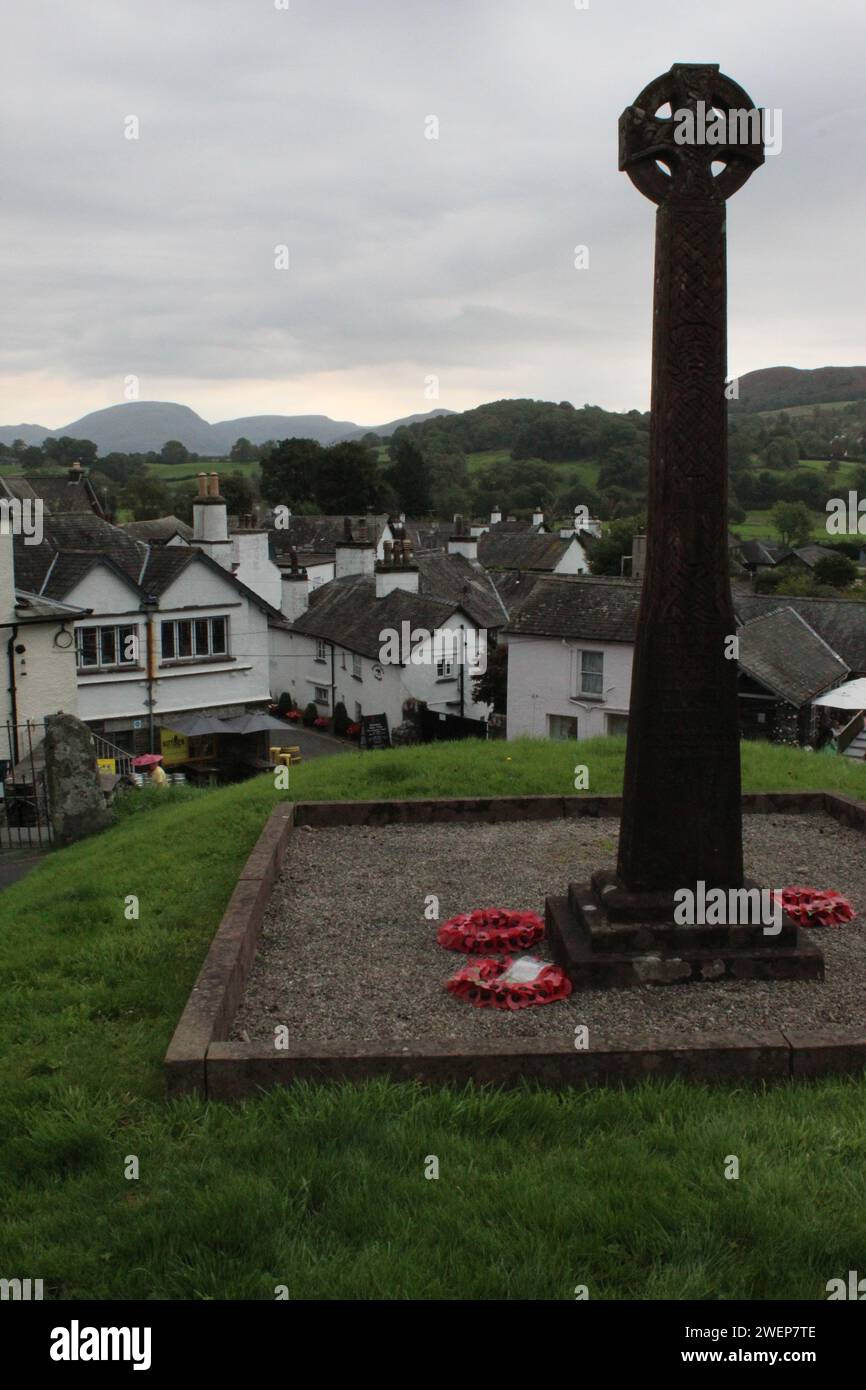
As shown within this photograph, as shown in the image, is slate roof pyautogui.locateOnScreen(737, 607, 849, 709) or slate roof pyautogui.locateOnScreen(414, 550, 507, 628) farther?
slate roof pyautogui.locateOnScreen(414, 550, 507, 628)

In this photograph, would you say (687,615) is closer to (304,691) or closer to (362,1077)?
(362,1077)

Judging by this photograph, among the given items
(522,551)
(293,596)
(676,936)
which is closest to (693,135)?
(676,936)

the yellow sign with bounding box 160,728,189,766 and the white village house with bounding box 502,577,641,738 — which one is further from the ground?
the white village house with bounding box 502,577,641,738

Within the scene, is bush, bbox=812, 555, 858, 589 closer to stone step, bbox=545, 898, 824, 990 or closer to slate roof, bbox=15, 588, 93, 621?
slate roof, bbox=15, 588, 93, 621

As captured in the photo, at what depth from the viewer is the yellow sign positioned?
1251 inches

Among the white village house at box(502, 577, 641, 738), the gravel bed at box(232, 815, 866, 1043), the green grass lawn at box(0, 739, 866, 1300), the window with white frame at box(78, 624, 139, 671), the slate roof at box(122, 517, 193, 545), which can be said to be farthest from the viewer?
the slate roof at box(122, 517, 193, 545)

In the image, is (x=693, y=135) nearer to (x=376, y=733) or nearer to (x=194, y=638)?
(x=194, y=638)

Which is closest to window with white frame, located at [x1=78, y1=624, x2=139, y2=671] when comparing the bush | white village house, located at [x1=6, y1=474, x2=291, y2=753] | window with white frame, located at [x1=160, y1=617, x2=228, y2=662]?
white village house, located at [x1=6, y1=474, x2=291, y2=753]

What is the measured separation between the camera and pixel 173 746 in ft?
105

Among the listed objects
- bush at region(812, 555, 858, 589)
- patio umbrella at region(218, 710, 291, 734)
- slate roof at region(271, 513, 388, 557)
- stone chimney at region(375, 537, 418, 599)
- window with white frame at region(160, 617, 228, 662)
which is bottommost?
patio umbrella at region(218, 710, 291, 734)

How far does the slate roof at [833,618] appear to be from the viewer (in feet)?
119

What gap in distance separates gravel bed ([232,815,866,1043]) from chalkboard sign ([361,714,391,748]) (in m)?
23.9
